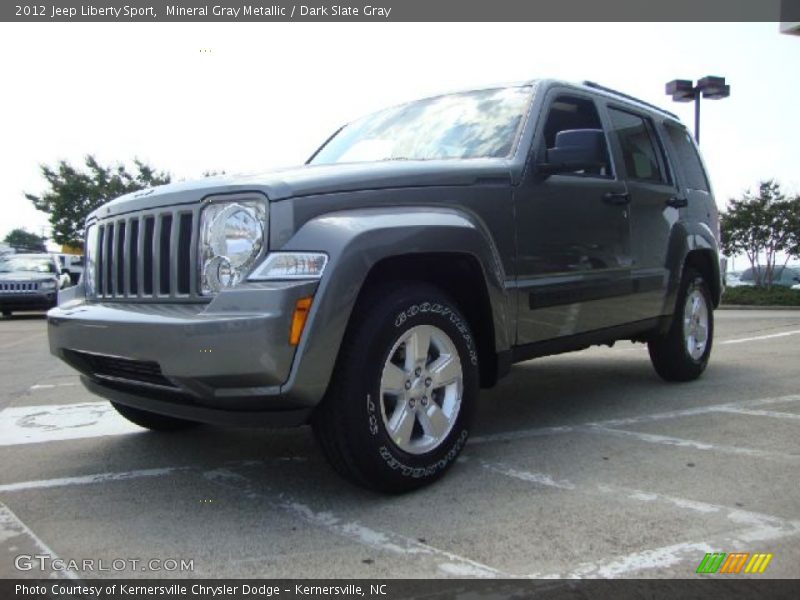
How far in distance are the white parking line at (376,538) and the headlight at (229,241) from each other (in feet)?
2.96

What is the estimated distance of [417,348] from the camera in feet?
9.56

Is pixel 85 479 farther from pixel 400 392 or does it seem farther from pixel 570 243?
pixel 570 243

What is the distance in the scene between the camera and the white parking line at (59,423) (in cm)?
406

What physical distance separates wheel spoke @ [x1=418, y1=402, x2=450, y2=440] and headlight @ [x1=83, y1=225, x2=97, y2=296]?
1776 millimetres

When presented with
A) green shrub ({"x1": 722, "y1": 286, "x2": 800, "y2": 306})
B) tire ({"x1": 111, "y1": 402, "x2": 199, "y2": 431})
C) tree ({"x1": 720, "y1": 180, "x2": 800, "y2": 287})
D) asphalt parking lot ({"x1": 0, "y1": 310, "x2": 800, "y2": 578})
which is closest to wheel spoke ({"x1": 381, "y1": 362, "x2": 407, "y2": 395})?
asphalt parking lot ({"x1": 0, "y1": 310, "x2": 800, "y2": 578})

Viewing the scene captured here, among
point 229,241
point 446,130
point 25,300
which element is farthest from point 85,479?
point 25,300

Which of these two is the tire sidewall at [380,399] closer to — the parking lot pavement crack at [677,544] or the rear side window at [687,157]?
the parking lot pavement crack at [677,544]

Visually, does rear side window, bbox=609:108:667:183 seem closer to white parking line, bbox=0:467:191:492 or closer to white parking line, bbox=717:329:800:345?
white parking line, bbox=0:467:191:492

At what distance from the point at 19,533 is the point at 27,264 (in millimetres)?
15805

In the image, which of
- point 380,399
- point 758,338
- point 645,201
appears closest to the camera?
point 380,399

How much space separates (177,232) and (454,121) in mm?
1763

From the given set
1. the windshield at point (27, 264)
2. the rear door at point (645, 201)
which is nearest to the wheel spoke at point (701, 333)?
the rear door at point (645, 201)

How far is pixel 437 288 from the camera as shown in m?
3.11

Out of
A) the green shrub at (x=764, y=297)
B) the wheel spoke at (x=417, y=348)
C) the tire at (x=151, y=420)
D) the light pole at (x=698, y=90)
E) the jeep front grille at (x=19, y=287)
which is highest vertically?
the light pole at (x=698, y=90)
